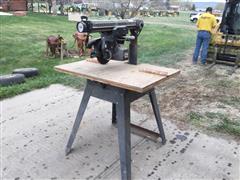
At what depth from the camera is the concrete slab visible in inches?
92.5

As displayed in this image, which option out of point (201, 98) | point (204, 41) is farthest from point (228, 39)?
point (201, 98)

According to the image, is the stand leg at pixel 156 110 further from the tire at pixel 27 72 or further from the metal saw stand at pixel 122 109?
the tire at pixel 27 72

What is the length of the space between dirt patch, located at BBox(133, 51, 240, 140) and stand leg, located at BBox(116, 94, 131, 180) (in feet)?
3.93

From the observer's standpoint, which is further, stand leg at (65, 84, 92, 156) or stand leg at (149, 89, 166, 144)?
stand leg at (149, 89, 166, 144)

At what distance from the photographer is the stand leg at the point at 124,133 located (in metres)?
2.14

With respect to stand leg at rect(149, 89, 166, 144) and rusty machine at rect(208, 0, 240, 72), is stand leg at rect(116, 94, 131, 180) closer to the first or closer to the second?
stand leg at rect(149, 89, 166, 144)

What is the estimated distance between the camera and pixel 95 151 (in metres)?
2.63

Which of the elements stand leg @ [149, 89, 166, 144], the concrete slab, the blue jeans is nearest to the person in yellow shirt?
the blue jeans

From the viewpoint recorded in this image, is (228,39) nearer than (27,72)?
No

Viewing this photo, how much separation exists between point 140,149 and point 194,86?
7.85 ft

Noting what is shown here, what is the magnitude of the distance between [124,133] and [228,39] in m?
5.10

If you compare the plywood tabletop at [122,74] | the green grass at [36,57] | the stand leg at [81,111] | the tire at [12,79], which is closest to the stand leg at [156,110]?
the plywood tabletop at [122,74]

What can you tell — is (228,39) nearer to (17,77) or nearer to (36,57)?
(36,57)

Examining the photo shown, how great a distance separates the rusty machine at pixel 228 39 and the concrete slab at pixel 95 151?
147 inches
